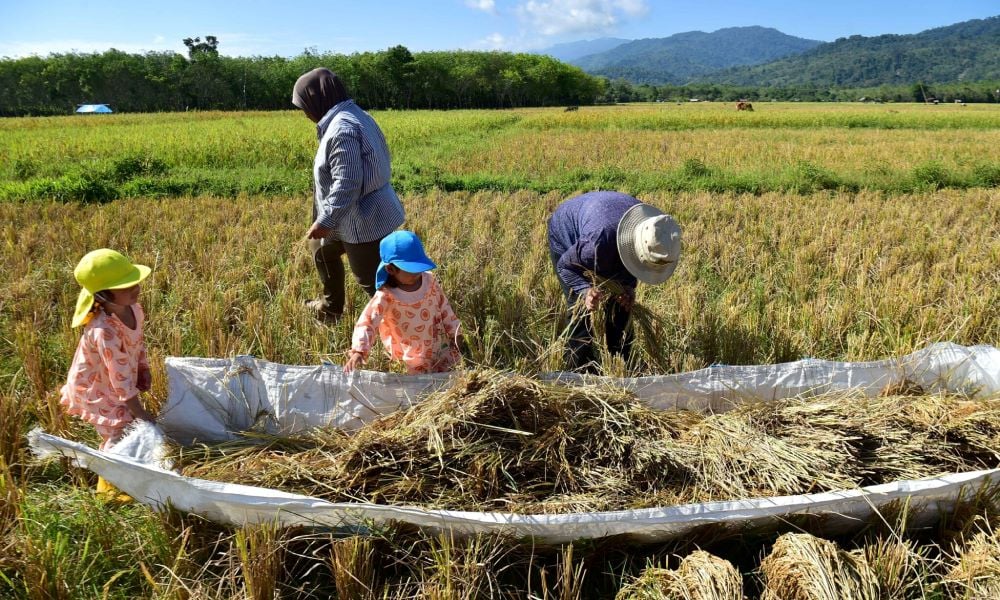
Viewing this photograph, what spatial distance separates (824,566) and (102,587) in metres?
2.17

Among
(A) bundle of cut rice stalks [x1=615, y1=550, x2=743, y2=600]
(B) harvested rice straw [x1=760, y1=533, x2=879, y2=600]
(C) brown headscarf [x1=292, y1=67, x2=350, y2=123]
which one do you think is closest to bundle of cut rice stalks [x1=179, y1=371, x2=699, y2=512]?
(A) bundle of cut rice stalks [x1=615, y1=550, x2=743, y2=600]

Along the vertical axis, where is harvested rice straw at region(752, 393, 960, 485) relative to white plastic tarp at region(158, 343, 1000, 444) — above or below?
below

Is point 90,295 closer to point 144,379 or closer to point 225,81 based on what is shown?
point 144,379

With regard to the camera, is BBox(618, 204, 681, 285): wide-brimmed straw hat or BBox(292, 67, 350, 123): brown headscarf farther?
BBox(292, 67, 350, 123): brown headscarf

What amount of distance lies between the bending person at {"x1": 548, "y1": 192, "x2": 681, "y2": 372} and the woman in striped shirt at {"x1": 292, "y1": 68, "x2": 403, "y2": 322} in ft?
3.37

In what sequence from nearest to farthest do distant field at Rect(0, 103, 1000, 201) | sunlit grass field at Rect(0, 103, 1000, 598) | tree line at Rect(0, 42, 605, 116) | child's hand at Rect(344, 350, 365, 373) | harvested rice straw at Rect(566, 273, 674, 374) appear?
sunlit grass field at Rect(0, 103, 1000, 598) < child's hand at Rect(344, 350, 365, 373) < harvested rice straw at Rect(566, 273, 674, 374) < distant field at Rect(0, 103, 1000, 201) < tree line at Rect(0, 42, 605, 116)

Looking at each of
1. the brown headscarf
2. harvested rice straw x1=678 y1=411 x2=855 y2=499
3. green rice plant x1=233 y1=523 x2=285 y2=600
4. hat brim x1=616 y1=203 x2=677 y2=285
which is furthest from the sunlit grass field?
the brown headscarf

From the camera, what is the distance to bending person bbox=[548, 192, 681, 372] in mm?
2654

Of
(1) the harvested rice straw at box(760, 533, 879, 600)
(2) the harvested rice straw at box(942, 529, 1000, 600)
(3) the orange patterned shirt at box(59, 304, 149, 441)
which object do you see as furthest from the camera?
(3) the orange patterned shirt at box(59, 304, 149, 441)

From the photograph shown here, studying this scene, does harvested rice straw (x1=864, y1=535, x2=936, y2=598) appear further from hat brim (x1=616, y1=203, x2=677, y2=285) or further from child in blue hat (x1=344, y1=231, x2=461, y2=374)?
child in blue hat (x1=344, y1=231, x2=461, y2=374)

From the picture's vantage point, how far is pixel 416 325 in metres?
2.82

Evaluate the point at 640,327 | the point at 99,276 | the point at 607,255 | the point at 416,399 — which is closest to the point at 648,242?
the point at 607,255

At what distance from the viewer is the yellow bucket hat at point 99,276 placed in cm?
226

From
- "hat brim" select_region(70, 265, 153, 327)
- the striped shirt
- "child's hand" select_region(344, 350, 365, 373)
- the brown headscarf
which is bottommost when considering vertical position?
"child's hand" select_region(344, 350, 365, 373)
